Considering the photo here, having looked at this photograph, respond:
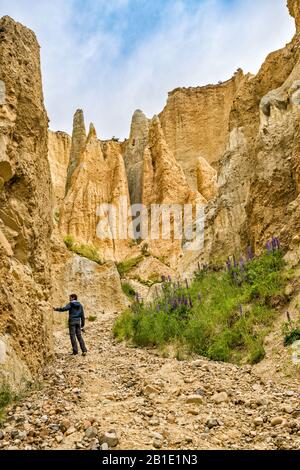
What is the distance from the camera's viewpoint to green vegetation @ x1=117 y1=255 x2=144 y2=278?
2598cm

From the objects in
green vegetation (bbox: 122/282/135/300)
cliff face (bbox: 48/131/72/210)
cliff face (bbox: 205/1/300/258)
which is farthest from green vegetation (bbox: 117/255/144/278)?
cliff face (bbox: 48/131/72/210)

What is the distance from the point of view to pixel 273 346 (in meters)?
6.68

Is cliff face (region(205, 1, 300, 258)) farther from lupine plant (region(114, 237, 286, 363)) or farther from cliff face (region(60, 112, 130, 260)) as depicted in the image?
cliff face (region(60, 112, 130, 260))

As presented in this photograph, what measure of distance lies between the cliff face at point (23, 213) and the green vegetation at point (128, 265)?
17.6m

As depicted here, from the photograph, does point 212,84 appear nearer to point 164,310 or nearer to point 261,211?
point 261,211

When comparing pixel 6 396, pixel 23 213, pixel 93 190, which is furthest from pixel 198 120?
pixel 6 396

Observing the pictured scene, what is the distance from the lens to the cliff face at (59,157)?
40188mm

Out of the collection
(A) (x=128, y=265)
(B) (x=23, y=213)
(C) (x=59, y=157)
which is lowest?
(A) (x=128, y=265)

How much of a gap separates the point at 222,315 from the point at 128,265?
18.5 meters

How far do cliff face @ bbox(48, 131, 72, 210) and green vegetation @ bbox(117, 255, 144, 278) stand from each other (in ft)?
46.4

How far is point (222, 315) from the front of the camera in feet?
26.8

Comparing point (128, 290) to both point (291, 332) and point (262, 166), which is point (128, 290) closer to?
point (262, 166)

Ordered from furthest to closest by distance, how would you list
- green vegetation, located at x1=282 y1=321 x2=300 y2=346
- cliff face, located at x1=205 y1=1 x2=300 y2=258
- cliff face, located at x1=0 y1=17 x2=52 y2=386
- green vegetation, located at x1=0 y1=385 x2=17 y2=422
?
cliff face, located at x1=205 y1=1 x2=300 y2=258
green vegetation, located at x1=282 y1=321 x2=300 y2=346
cliff face, located at x1=0 y1=17 x2=52 y2=386
green vegetation, located at x1=0 y1=385 x2=17 y2=422
